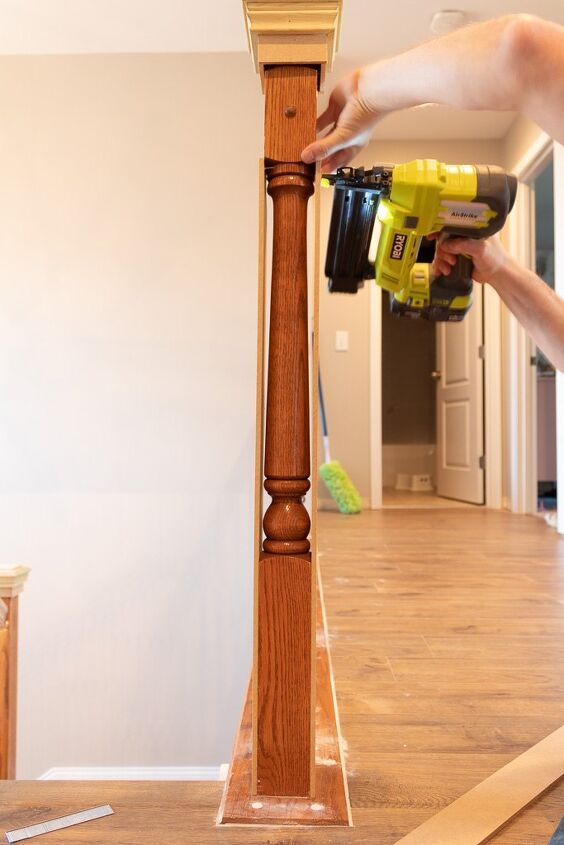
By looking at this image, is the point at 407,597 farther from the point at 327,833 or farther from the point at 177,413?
the point at 177,413

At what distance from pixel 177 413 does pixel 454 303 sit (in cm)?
216

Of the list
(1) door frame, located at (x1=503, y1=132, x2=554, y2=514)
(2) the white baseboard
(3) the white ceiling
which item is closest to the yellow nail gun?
(3) the white ceiling

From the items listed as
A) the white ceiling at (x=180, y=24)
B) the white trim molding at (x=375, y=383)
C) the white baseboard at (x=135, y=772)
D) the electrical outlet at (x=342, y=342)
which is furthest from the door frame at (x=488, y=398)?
the white baseboard at (x=135, y=772)

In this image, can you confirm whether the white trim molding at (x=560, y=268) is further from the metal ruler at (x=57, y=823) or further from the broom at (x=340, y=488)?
the metal ruler at (x=57, y=823)

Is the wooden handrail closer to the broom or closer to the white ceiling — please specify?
the broom

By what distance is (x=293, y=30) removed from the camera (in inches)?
37.3

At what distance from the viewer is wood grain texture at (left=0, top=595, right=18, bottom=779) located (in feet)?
5.84

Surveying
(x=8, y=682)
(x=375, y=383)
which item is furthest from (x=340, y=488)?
(x=8, y=682)

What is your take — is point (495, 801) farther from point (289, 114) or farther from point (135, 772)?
point (135, 772)

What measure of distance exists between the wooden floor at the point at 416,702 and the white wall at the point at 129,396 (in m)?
1.03

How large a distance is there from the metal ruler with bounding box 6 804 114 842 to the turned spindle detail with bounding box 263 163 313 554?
1.40 feet

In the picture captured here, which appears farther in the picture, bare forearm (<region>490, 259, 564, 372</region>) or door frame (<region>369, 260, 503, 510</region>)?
door frame (<region>369, 260, 503, 510</region>)

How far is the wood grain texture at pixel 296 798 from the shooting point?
91cm

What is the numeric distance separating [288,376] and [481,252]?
497 mm
